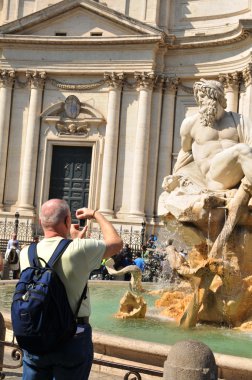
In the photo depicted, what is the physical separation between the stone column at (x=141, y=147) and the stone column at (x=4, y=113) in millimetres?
6719

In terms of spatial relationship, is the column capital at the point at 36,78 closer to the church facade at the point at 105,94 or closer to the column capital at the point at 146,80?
the church facade at the point at 105,94

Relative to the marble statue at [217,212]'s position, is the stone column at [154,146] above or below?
above

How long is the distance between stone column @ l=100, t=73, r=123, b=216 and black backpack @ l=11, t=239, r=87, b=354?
2342cm

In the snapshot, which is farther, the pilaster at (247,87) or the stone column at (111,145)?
the stone column at (111,145)

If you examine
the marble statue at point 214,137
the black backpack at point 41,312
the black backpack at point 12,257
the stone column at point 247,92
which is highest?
the stone column at point 247,92

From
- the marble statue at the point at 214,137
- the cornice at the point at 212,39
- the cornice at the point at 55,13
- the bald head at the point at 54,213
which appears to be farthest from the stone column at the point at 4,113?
the bald head at the point at 54,213

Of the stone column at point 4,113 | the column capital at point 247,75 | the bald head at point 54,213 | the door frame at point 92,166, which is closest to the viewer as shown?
the bald head at point 54,213

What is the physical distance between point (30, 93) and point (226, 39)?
10.2 m

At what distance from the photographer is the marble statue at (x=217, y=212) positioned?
296 inches

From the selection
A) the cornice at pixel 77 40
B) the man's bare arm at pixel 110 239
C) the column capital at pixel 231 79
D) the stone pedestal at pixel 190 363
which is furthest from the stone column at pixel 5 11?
the stone pedestal at pixel 190 363

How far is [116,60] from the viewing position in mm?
27672

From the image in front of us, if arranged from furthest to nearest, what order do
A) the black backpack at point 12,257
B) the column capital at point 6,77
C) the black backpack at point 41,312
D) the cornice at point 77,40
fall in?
the column capital at point 6,77, the cornice at point 77,40, the black backpack at point 12,257, the black backpack at point 41,312

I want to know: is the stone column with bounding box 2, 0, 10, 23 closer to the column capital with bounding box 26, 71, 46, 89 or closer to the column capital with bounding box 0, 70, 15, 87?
the column capital with bounding box 0, 70, 15, 87

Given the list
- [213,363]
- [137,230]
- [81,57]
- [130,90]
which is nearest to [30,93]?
[81,57]
